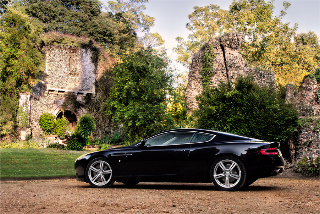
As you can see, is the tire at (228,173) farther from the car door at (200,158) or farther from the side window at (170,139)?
the side window at (170,139)

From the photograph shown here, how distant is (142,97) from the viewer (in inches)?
838

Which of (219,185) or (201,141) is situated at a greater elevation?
(201,141)

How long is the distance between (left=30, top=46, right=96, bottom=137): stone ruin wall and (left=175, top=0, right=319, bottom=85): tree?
17.4 meters

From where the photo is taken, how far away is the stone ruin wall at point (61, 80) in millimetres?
33531

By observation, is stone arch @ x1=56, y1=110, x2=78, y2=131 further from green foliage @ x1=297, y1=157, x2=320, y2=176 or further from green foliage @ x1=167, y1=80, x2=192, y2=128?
green foliage @ x1=297, y1=157, x2=320, y2=176

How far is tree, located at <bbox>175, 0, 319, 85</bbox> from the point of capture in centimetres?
4266

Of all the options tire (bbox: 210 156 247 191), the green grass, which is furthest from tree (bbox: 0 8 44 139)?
tire (bbox: 210 156 247 191)

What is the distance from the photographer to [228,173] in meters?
7.53

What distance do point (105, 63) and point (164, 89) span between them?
16741 mm

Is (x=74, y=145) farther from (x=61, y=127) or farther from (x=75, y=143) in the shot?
(x=61, y=127)

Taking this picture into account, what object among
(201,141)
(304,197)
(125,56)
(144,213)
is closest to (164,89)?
(125,56)

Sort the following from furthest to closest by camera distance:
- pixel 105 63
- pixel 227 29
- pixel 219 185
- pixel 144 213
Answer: pixel 227 29
pixel 105 63
pixel 219 185
pixel 144 213

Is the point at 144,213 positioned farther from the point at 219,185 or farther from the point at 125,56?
the point at 125,56

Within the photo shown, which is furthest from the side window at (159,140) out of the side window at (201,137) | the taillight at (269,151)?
the taillight at (269,151)
